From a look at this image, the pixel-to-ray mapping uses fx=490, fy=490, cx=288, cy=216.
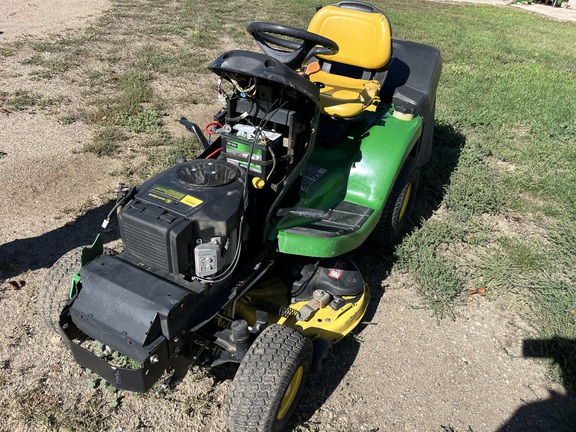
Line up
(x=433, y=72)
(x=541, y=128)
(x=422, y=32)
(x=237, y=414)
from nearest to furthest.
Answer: (x=237, y=414) → (x=433, y=72) → (x=541, y=128) → (x=422, y=32)

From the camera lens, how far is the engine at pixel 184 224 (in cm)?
241

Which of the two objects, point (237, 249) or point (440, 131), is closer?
point (237, 249)

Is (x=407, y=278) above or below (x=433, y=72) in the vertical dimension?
below

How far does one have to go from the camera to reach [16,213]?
431 cm

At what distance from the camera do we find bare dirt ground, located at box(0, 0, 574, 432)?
2824 millimetres

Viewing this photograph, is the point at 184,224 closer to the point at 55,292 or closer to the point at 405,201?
the point at 55,292

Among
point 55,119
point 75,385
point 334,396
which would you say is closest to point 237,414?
point 334,396

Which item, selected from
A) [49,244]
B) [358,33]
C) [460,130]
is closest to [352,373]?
[49,244]

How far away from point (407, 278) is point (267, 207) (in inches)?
64.9

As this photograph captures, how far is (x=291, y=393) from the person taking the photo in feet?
8.93

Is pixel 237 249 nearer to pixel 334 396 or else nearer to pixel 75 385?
pixel 334 396

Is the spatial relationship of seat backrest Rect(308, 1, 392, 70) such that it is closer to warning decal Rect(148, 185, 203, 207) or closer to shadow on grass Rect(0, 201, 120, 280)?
warning decal Rect(148, 185, 203, 207)

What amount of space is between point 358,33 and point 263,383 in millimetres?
2989

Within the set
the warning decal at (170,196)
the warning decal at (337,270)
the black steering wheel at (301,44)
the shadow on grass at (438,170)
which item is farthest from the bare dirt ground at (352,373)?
the black steering wheel at (301,44)
